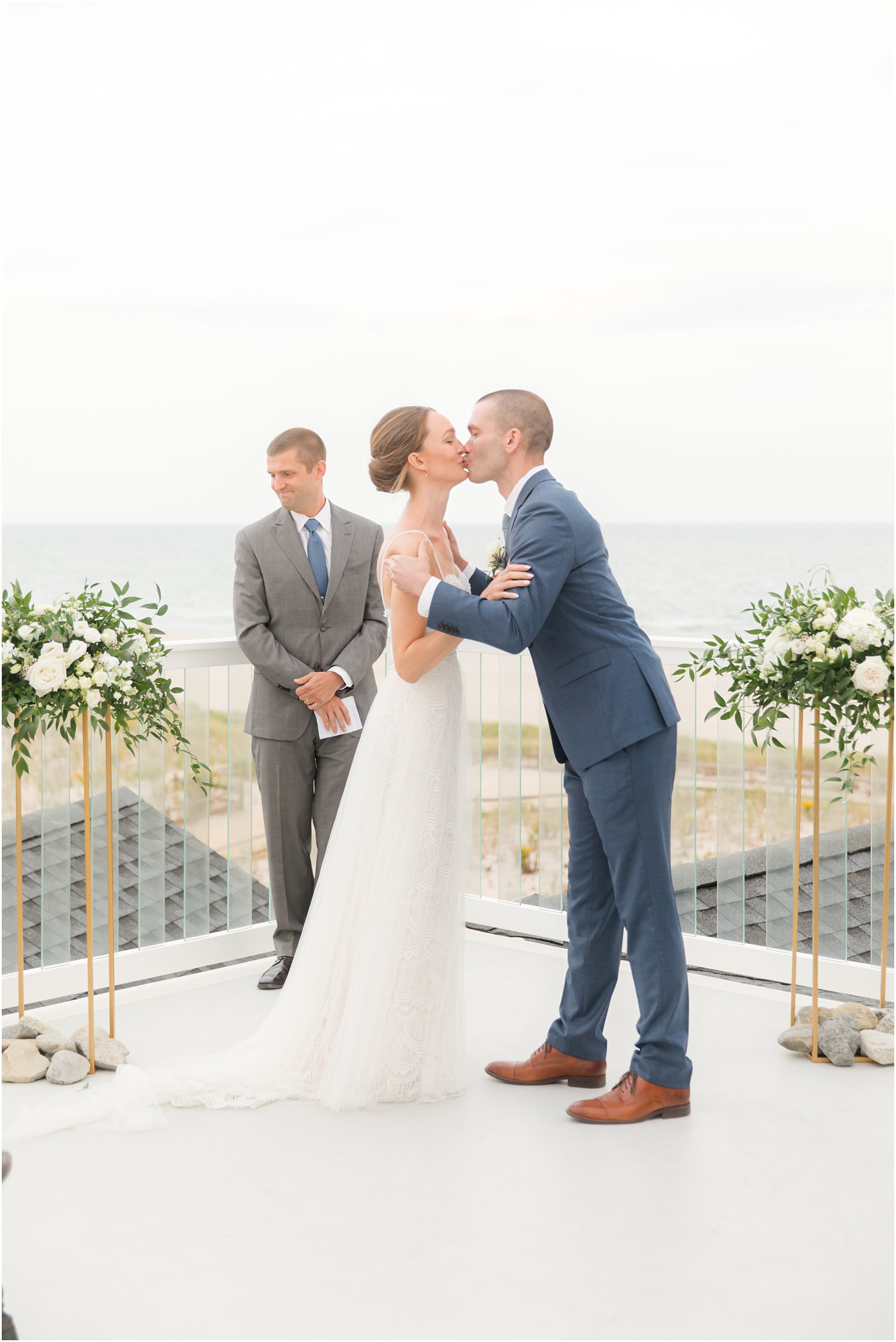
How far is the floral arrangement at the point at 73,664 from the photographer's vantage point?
3.03 m

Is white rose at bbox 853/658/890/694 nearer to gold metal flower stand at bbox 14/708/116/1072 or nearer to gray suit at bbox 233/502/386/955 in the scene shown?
gray suit at bbox 233/502/386/955

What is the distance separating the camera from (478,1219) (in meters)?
2.46

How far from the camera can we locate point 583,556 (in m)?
2.90

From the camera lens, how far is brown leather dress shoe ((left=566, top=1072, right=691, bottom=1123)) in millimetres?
2912

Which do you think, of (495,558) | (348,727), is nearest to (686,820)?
(348,727)

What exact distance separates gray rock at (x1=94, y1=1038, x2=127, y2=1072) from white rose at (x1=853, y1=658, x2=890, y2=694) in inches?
89.0

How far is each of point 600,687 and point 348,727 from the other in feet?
4.33

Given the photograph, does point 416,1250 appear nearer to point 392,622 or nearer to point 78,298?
point 392,622

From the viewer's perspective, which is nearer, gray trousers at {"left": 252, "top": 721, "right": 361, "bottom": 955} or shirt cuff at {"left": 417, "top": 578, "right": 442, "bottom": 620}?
shirt cuff at {"left": 417, "top": 578, "right": 442, "bottom": 620}

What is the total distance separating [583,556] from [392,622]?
54 centimetres

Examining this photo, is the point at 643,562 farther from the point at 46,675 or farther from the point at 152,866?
the point at 46,675

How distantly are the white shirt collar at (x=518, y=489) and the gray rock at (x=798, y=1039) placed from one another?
1.71 metres

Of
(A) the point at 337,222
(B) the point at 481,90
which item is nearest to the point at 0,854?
(B) the point at 481,90

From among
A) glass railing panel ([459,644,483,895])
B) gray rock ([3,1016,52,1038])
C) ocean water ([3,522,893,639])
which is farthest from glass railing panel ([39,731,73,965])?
ocean water ([3,522,893,639])
